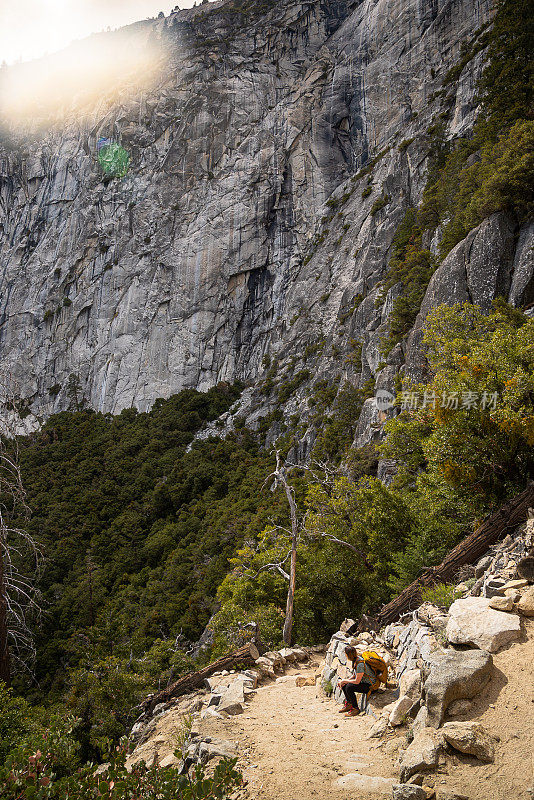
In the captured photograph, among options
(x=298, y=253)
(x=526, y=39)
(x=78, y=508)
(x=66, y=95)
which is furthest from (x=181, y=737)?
(x=66, y=95)

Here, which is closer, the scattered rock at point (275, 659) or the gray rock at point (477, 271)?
the scattered rock at point (275, 659)

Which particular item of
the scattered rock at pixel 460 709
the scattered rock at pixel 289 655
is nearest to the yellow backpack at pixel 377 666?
the scattered rock at pixel 460 709

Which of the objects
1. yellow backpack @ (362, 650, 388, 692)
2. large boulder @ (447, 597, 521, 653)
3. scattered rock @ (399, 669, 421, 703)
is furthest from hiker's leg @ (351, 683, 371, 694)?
Answer: large boulder @ (447, 597, 521, 653)

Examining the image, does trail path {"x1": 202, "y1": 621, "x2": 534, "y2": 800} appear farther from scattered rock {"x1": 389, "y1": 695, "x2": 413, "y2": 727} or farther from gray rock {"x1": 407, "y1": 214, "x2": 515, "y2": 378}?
gray rock {"x1": 407, "y1": 214, "x2": 515, "y2": 378}

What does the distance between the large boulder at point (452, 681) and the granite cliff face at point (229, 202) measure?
104 ft

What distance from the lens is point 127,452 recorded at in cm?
5225

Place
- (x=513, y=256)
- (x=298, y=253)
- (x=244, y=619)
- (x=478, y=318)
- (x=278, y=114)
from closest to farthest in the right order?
(x=244, y=619)
(x=478, y=318)
(x=513, y=256)
(x=298, y=253)
(x=278, y=114)

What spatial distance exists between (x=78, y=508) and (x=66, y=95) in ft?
265

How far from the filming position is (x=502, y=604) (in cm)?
579

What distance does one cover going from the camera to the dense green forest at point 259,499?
370 inches

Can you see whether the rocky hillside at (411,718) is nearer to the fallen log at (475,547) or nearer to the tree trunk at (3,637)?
the fallen log at (475,547)

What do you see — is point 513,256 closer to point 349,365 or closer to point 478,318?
point 478,318

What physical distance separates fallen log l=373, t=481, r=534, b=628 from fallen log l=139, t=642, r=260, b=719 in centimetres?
275

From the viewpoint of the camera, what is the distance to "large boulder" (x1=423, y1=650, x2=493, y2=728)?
4.52 m
